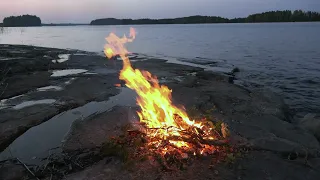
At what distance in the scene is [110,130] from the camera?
10.1 meters

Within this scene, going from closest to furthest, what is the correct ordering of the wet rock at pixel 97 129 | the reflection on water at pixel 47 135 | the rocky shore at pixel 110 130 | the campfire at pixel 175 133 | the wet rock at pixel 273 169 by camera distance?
the wet rock at pixel 273 169, the rocky shore at pixel 110 130, the campfire at pixel 175 133, the reflection on water at pixel 47 135, the wet rock at pixel 97 129

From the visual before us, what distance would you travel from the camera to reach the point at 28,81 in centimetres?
1856

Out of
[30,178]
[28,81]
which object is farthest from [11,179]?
[28,81]

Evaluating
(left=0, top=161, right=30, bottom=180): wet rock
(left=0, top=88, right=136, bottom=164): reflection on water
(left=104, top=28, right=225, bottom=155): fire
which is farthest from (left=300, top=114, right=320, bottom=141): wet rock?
(left=0, top=161, right=30, bottom=180): wet rock

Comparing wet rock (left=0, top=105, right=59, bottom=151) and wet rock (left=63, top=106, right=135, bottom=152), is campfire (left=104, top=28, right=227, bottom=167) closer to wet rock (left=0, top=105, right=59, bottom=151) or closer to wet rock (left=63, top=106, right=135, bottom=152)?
wet rock (left=63, top=106, right=135, bottom=152)

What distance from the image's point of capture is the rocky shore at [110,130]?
7191 millimetres

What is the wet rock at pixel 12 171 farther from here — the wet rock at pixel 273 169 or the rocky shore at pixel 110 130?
the wet rock at pixel 273 169

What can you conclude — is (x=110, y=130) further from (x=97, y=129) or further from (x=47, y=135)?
(x=47, y=135)

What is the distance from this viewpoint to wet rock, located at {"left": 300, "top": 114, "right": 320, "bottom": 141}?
1050 centimetres

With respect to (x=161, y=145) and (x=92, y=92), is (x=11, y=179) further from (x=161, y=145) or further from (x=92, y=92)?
(x=92, y=92)

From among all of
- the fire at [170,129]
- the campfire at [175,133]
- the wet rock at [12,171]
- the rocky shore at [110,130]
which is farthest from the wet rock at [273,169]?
the wet rock at [12,171]

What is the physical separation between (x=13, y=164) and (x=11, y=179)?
816 mm

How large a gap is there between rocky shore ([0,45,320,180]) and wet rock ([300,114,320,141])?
77 mm

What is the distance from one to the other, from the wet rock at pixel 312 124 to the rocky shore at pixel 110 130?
0.25 feet
